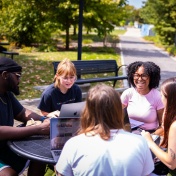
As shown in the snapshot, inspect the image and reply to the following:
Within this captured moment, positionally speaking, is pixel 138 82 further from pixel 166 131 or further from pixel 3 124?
pixel 3 124

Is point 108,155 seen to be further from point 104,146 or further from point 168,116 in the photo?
point 168,116

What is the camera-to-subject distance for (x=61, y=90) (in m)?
3.79

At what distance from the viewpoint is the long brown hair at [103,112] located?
73.2 inches

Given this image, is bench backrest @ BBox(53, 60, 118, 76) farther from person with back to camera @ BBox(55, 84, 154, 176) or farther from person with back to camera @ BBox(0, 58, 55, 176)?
person with back to camera @ BBox(55, 84, 154, 176)

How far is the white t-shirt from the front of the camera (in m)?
1.80

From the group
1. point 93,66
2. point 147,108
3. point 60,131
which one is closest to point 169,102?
point 60,131

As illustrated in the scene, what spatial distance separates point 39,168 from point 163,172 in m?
1.12

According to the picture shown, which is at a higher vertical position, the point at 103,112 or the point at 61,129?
the point at 103,112

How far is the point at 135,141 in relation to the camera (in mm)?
1856

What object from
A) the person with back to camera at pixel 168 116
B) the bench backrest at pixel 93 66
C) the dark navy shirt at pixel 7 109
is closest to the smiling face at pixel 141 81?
the person with back to camera at pixel 168 116

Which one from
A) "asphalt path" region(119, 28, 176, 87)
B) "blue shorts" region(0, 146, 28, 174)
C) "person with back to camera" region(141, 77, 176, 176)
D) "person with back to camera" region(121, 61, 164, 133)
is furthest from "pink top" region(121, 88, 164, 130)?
"asphalt path" region(119, 28, 176, 87)

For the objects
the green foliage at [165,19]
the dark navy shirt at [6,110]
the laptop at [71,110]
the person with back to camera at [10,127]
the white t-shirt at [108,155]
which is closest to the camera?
the white t-shirt at [108,155]

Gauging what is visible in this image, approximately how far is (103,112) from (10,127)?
41.7 inches

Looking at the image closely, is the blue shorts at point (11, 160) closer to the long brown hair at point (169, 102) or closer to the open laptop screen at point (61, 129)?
the open laptop screen at point (61, 129)
